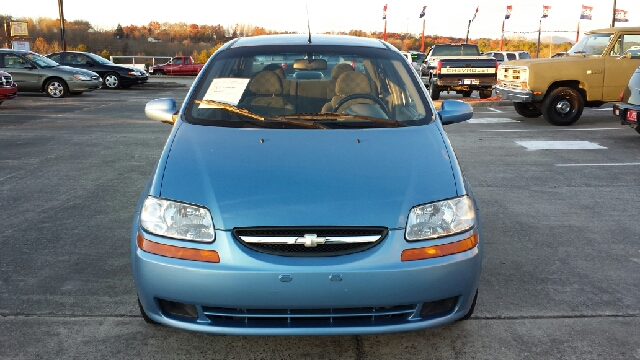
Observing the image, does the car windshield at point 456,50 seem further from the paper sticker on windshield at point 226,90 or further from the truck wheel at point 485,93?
the paper sticker on windshield at point 226,90

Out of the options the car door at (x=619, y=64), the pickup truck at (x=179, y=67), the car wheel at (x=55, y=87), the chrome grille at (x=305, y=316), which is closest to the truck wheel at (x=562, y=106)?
the car door at (x=619, y=64)

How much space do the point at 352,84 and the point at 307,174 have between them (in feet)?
4.54

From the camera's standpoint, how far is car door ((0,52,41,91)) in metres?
20.1

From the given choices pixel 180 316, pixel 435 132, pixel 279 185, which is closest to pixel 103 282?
pixel 180 316

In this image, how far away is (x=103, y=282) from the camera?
416cm

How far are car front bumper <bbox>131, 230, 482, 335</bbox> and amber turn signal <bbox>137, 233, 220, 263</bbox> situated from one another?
3 centimetres

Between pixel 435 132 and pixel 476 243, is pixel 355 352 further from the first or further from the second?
pixel 435 132

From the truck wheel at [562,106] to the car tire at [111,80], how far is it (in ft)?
61.4

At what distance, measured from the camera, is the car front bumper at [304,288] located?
107 inches

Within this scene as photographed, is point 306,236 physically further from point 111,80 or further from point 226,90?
point 111,80

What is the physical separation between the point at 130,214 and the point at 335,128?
9.51ft

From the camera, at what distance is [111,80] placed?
85.8 feet

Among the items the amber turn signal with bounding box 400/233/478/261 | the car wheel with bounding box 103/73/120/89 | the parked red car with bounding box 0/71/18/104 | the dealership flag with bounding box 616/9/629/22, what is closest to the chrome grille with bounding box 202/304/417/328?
the amber turn signal with bounding box 400/233/478/261

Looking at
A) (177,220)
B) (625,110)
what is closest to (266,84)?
(177,220)
